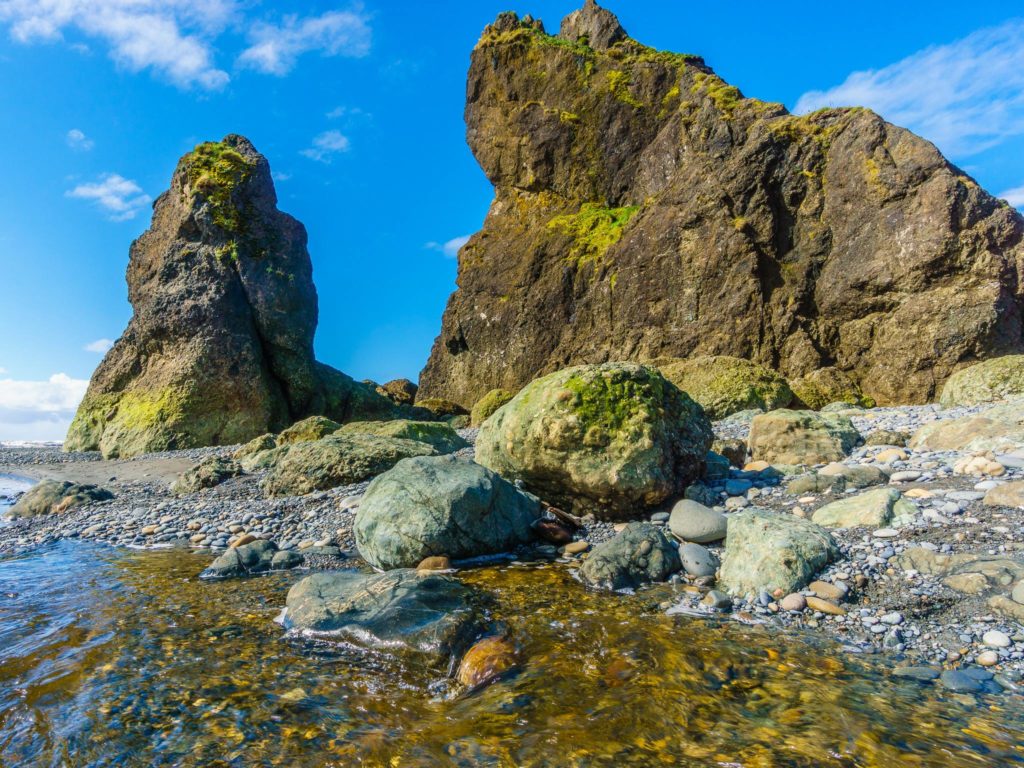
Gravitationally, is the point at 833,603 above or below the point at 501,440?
below

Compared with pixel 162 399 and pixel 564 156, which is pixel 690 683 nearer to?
pixel 162 399

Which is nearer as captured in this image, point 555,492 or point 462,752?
point 462,752

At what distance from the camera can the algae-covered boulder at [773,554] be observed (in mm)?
4648

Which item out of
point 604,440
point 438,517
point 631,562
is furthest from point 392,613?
point 604,440

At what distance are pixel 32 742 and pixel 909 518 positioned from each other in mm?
6307

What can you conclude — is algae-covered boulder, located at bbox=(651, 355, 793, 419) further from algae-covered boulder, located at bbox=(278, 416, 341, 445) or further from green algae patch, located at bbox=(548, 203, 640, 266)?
green algae patch, located at bbox=(548, 203, 640, 266)

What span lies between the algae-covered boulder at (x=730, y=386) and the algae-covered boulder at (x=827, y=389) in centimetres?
247

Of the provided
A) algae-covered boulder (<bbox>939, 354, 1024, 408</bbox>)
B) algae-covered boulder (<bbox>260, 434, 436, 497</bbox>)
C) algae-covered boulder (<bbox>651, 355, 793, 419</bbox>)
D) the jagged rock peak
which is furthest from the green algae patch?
algae-covered boulder (<bbox>260, 434, 436, 497</bbox>)

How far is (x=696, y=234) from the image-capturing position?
23.3m

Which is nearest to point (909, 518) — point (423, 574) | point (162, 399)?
point (423, 574)

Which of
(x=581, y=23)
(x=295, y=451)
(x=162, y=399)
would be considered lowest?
(x=295, y=451)

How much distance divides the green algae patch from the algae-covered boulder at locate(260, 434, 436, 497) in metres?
19.0

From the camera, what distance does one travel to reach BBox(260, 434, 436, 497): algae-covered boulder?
31.2 ft

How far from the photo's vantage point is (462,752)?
9.41 feet
